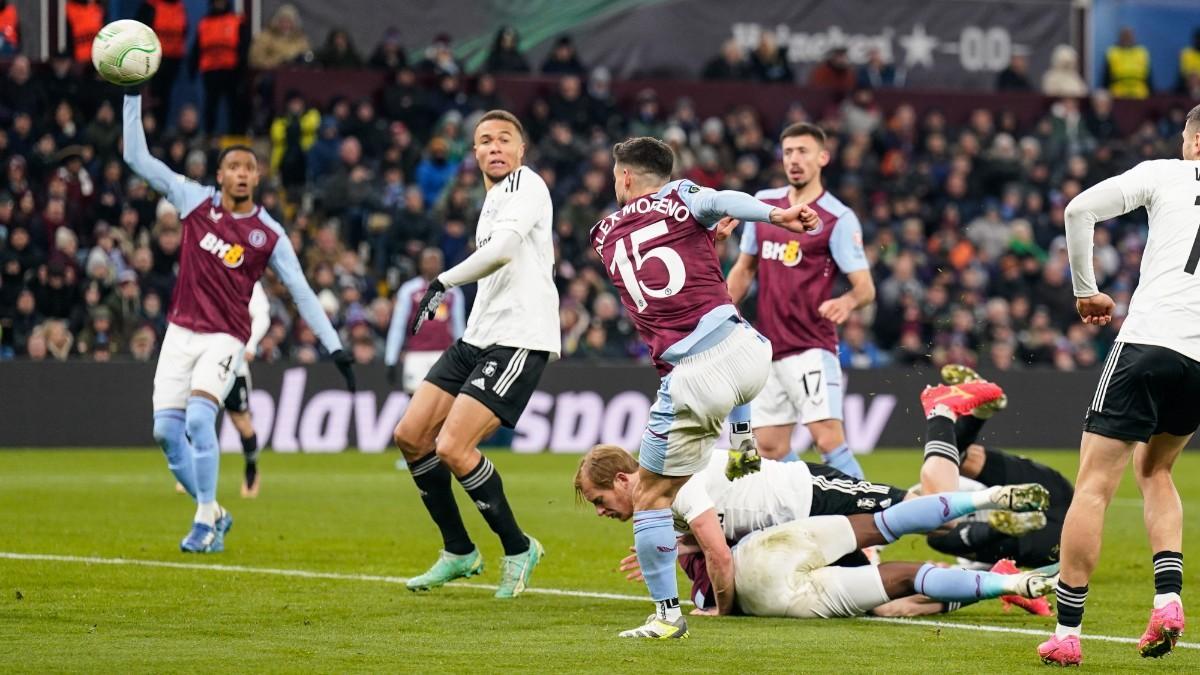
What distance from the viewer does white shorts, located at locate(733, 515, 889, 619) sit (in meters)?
8.62

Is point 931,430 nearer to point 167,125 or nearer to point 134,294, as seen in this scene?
point 134,294

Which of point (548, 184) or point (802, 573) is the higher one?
point (548, 184)

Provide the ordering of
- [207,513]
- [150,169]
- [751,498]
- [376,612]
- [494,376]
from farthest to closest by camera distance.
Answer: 1. [207,513]
2. [150,169]
3. [494,376]
4. [751,498]
5. [376,612]

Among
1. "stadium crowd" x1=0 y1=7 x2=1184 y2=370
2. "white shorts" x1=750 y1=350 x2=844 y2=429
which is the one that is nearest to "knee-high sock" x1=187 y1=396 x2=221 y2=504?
"white shorts" x1=750 y1=350 x2=844 y2=429

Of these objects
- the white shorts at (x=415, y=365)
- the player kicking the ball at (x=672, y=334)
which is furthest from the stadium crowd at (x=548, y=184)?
the player kicking the ball at (x=672, y=334)

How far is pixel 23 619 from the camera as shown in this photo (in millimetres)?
8039

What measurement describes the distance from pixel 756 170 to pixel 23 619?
19.0 metres

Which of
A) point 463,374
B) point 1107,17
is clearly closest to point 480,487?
point 463,374

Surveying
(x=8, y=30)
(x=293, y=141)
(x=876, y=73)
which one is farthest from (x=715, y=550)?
(x=876, y=73)

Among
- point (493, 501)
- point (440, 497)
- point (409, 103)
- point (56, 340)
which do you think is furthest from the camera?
point (409, 103)

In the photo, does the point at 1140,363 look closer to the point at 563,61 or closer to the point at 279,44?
the point at 279,44

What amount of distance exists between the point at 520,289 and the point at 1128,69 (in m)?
23.0

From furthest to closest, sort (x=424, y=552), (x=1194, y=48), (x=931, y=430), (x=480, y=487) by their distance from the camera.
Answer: (x=1194, y=48), (x=424, y=552), (x=931, y=430), (x=480, y=487)

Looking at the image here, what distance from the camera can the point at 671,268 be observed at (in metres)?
8.05
